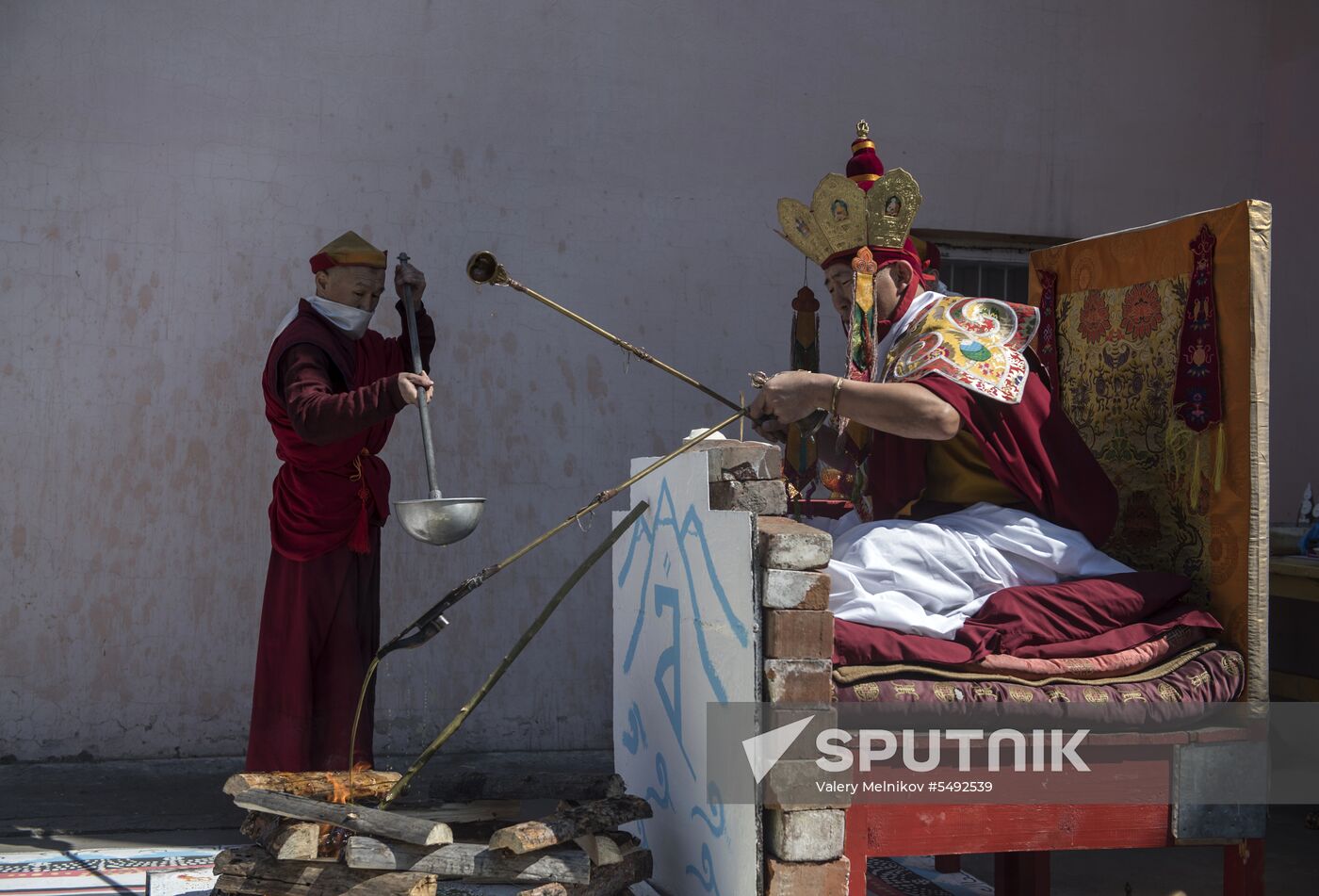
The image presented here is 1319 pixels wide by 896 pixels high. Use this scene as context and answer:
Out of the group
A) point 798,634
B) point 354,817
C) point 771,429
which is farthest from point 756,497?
point 354,817

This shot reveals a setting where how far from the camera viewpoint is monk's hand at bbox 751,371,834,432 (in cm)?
326

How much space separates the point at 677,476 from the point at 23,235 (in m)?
3.35

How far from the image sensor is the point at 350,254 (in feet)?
13.9

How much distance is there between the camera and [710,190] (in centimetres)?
590

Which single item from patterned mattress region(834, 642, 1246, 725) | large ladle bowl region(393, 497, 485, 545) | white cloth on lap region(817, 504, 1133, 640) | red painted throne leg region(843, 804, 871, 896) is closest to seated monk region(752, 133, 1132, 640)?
white cloth on lap region(817, 504, 1133, 640)

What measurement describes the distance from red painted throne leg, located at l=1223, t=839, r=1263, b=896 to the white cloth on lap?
29.0 inches

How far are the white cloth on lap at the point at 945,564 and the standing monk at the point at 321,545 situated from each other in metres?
1.68

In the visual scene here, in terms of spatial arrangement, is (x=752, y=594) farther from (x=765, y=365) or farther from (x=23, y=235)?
(x=23, y=235)

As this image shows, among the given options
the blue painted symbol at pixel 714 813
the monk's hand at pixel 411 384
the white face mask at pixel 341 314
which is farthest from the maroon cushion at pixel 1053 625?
the white face mask at pixel 341 314

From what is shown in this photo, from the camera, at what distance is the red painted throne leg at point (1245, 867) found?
124 inches

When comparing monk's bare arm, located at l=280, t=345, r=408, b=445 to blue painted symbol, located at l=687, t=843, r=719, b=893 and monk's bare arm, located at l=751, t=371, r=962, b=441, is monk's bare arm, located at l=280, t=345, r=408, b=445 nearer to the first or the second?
monk's bare arm, located at l=751, t=371, r=962, b=441

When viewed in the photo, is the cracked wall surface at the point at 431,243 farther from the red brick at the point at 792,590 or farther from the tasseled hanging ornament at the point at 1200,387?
the red brick at the point at 792,590

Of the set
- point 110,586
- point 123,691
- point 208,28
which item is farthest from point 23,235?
point 123,691

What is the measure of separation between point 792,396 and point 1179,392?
1114 mm
